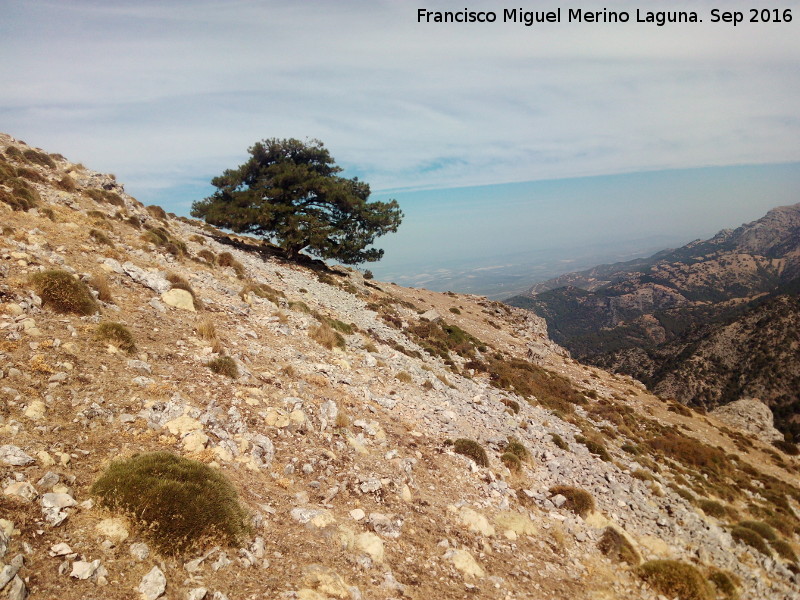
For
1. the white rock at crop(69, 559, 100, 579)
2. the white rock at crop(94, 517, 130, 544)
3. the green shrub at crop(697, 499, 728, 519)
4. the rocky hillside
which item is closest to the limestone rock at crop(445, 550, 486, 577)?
the rocky hillside

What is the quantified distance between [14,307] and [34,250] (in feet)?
16.9

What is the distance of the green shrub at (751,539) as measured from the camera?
1339 centimetres

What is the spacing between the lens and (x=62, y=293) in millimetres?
11031

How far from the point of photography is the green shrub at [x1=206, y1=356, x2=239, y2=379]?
11383mm

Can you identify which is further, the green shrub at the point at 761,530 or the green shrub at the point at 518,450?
the green shrub at the point at 761,530

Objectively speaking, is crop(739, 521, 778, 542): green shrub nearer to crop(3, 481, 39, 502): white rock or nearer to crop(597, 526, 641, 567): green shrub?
crop(597, 526, 641, 567): green shrub

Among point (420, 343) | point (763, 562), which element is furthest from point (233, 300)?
point (763, 562)

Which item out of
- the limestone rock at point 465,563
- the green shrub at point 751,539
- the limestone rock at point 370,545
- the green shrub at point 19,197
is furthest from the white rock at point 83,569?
the green shrub at point 19,197

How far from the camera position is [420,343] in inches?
1093

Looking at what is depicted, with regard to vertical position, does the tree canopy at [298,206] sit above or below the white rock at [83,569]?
above

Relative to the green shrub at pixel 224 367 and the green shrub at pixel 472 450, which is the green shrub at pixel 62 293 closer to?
the green shrub at pixel 224 367

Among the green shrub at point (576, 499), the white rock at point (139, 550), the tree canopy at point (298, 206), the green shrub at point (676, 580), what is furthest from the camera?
the tree canopy at point (298, 206)

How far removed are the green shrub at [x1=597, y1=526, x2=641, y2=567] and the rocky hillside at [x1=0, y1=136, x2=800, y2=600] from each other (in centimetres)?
5

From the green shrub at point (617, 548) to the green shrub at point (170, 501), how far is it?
949cm
